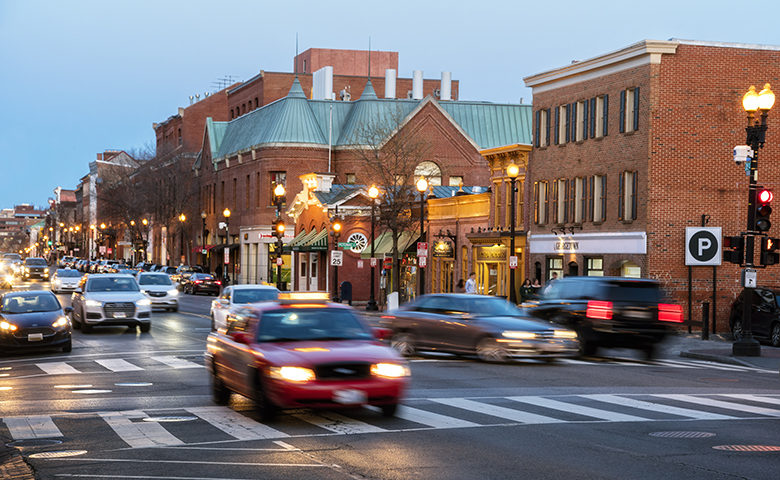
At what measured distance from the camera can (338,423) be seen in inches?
518

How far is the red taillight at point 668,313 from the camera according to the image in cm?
2372

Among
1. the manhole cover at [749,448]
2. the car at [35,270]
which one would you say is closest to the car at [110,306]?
the manhole cover at [749,448]

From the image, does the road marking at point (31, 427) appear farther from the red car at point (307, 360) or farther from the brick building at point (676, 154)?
the brick building at point (676, 154)

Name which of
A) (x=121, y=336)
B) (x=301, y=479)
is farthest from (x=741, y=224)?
(x=301, y=479)

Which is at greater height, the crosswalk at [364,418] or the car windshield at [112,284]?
the car windshield at [112,284]

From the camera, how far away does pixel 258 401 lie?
13.2 meters

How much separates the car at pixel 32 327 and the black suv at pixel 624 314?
12538mm

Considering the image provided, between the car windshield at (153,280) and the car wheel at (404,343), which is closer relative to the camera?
the car wheel at (404,343)

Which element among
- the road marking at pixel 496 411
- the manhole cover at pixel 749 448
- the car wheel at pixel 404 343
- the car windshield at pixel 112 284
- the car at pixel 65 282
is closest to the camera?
the manhole cover at pixel 749 448

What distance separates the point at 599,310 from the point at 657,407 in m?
8.75

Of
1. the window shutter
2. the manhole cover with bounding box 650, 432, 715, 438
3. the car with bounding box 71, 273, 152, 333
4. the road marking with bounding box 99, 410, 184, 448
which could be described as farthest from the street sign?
the road marking with bounding box 99, 410, 184, 448

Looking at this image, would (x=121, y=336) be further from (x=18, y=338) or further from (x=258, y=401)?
(x=258, y=401)

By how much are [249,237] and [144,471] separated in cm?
7710

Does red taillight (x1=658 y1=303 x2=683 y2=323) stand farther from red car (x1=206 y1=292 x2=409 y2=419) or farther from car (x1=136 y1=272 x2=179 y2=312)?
car (x1=136 y1=272 x2=179 y2=312)
